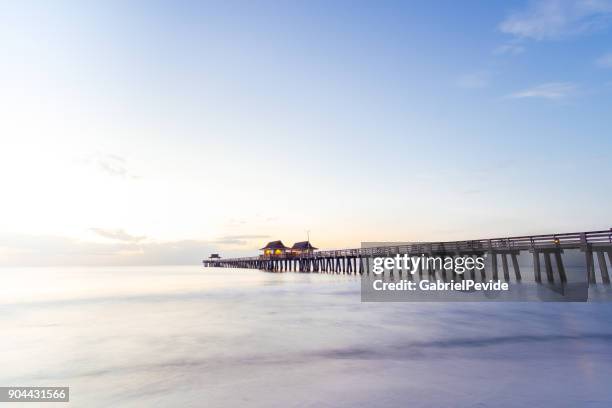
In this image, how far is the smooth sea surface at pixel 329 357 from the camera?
22.3 ft

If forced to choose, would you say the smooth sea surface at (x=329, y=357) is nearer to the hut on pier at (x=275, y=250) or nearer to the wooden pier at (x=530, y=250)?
the wooden pier at (x=530, y=250)

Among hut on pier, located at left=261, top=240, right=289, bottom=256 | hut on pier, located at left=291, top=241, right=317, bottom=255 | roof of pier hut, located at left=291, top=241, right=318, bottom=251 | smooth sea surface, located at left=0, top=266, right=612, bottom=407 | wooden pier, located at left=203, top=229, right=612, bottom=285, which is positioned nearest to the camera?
smooth sea surface, located at left=0, top=266, right=612, bottom=407

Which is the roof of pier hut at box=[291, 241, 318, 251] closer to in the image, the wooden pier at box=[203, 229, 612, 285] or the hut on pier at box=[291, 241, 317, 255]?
the hut on pier at box=[291, 241, 317, 255]

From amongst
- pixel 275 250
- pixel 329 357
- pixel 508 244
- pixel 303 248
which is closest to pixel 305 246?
pixel 303 248

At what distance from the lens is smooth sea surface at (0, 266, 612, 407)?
6801 millimetres

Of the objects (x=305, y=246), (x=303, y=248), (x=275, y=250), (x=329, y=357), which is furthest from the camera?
(x=275, y=250)

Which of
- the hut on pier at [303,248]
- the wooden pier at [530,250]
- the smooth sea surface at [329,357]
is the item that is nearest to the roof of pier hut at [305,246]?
the hut on pier at [303,248]

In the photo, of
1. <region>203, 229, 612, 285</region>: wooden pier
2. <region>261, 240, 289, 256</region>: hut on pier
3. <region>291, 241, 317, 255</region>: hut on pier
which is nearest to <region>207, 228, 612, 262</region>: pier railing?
<region>203, 229, 612, 285</region>: wooden pier

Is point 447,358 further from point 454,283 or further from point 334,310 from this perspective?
point 454,283

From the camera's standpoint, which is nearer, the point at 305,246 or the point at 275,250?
the point at 305,246

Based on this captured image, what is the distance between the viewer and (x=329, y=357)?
31.8 feet

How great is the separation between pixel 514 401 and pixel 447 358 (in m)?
3.22

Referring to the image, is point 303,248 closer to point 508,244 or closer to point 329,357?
point 508,244

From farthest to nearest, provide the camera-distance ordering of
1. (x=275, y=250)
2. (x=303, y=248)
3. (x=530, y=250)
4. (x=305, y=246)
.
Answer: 1. (x=275, y=250)
2. (x=305, y=246)
3. (x=303, y=248)
4. (x=530, y=250)
